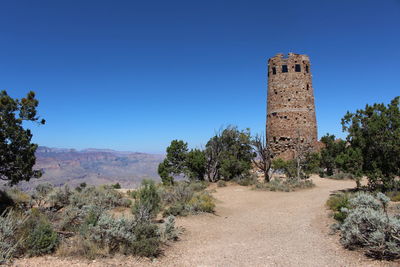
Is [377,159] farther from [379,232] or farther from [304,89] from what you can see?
[304,89]

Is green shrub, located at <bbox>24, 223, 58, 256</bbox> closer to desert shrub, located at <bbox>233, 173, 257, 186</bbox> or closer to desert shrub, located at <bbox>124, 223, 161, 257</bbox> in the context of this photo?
desert shrub, located at <bbox>124, 223, 161, 257</bbox>

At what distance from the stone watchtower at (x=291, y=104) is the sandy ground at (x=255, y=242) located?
1509cm

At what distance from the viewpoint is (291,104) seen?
90.2 ft

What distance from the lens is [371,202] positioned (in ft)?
25.0

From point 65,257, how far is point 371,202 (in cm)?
742

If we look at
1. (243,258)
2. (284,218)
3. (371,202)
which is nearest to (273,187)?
(284,218)

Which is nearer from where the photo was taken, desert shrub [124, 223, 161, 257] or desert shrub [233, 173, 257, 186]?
desert shrub [124, 223, 161, 257]

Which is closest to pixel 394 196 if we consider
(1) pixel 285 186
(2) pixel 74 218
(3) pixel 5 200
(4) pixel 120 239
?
(1) pixel 285 186

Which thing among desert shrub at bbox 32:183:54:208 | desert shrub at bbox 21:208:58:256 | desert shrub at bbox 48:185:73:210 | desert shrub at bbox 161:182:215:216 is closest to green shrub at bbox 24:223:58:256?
desert shrub at bbox 21:208:58:256

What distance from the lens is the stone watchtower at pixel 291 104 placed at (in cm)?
2747

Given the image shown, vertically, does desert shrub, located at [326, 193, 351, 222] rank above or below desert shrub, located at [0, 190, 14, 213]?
above

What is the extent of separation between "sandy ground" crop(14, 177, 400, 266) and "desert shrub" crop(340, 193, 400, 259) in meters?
0.27

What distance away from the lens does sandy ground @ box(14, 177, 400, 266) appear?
230 inches

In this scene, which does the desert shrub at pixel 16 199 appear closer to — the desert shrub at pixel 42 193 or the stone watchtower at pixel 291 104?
the desert shrub at pixel 42 193
